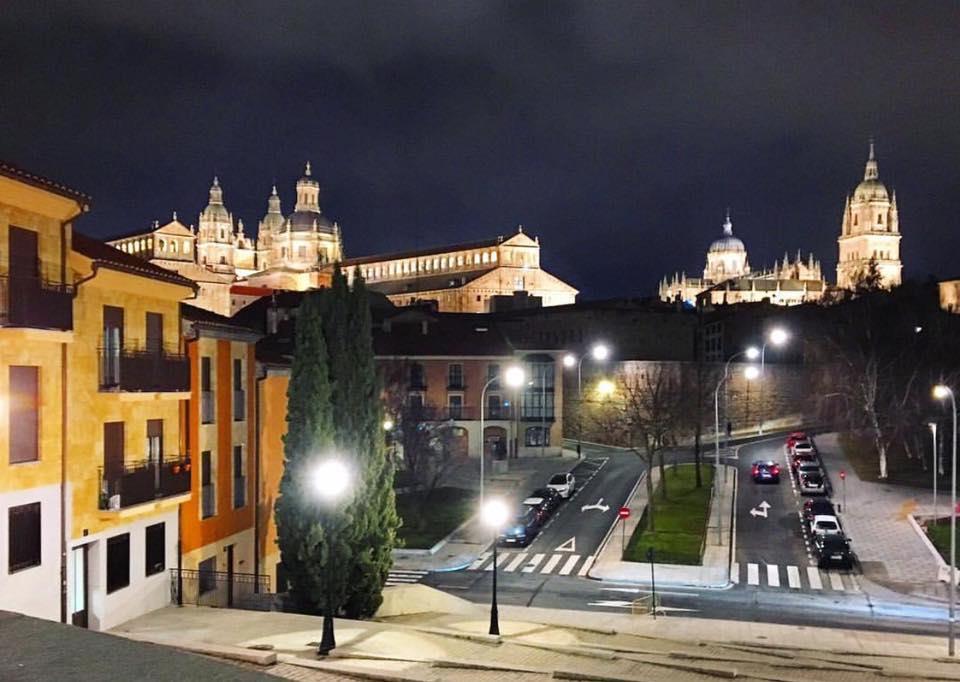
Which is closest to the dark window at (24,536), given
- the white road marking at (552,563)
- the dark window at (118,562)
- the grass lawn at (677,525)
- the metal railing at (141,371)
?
the dark window at (118,562)

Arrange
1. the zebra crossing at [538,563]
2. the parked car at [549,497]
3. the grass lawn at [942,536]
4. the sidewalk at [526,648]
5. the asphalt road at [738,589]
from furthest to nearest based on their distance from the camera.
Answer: the parked car at [549,497] < the grass lawn at [942,536] < the zebra crossing at [538,563] < the asphalt road at [738,589] < the sidewalk at [526,648]

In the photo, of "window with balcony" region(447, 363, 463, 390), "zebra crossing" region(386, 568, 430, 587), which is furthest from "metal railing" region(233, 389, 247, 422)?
"window with balcony" region(447, 363, 463, 390)

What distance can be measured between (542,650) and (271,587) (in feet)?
35.6

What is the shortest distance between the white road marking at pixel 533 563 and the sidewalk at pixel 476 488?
2.49m

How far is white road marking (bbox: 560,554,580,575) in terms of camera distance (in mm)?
36719

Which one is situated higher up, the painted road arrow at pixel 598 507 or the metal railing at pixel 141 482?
the metal railing at pixel 141 482

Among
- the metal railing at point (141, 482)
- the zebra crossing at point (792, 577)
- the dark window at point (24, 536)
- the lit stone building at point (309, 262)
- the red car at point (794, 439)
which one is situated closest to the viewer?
the dark window at point (24, 536)

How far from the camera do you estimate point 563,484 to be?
50.8m

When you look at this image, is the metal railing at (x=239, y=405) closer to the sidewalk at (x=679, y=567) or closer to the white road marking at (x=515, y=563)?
the white road marking at (x=515, y=563)

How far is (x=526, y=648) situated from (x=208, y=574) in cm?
879

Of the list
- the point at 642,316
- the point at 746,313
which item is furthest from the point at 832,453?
the point at 746,313

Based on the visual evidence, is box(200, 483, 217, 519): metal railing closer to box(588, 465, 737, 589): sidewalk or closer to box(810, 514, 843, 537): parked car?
box(588, 465, 737, 589): sidewalk

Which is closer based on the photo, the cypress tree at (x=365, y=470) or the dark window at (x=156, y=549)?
the dark window at (x=156, y=549)

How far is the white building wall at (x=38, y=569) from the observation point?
52.8 ft
